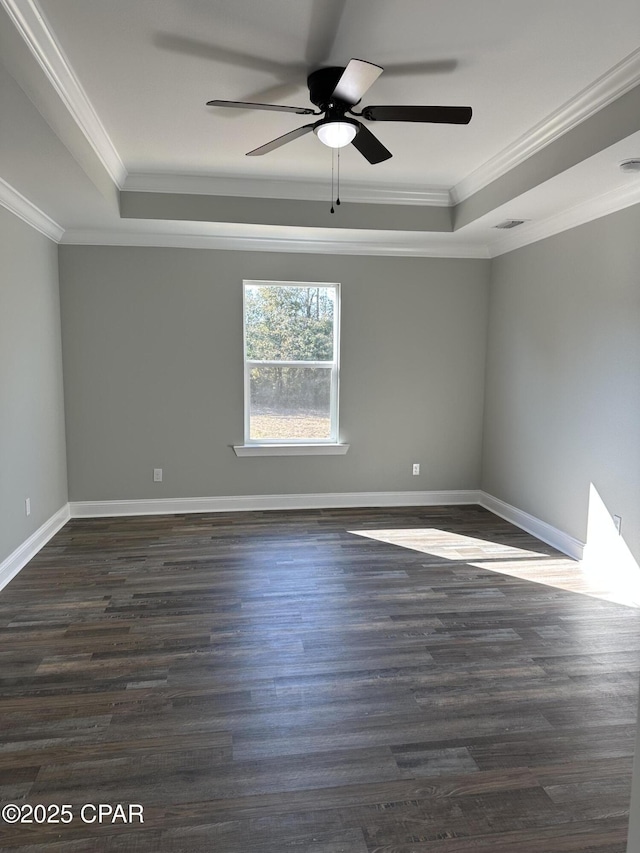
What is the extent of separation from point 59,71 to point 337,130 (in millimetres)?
1320

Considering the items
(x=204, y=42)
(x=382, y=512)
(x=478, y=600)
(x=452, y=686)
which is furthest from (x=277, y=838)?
(x=382, y=512)

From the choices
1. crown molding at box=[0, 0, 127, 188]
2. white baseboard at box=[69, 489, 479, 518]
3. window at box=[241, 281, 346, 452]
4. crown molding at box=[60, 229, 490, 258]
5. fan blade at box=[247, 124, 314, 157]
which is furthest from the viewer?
window at box=[241, 281, 346, 452]

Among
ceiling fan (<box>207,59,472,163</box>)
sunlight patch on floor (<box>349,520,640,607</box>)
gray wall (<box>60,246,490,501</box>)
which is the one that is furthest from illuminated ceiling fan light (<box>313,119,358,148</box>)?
sunlight patch on floor (<box>349,520,640,607</box>)

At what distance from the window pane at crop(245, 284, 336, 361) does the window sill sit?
829 millimetres

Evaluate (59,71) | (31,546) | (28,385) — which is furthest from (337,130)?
(31,546)

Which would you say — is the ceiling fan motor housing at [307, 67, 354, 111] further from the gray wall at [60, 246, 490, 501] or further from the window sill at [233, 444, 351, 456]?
the window sill at [233, 444, 351, 456]

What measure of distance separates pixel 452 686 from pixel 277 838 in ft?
3.51

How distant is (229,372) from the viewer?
502 cm

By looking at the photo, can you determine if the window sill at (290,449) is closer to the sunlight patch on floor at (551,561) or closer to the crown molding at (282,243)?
the sunlight patch on floor at (551,561)

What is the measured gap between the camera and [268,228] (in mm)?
4504

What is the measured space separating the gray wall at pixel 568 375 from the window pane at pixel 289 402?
1.68 meters

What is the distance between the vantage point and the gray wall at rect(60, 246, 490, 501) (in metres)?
4.82

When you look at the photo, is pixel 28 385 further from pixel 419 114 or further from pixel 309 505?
pixel 419 114

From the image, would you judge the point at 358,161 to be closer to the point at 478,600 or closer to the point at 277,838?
the point at 478,600
